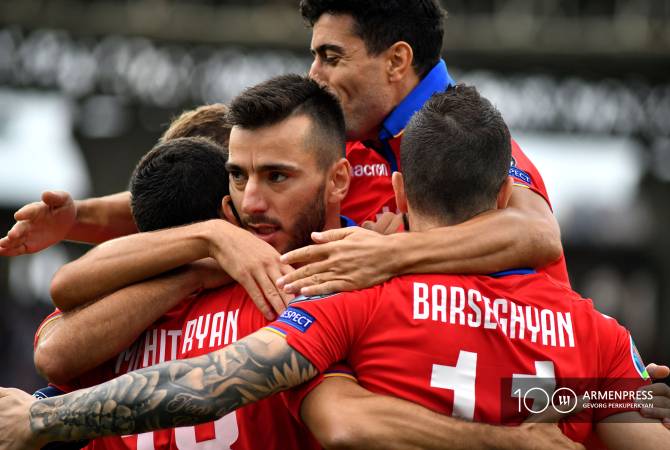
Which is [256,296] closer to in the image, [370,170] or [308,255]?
[308,255]

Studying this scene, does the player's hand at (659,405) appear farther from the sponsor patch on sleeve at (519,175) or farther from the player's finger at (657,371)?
the sponsor patch on sleeve at (519,175)

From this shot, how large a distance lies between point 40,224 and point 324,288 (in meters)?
1.91

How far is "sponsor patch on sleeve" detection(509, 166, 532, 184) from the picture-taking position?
4.98m

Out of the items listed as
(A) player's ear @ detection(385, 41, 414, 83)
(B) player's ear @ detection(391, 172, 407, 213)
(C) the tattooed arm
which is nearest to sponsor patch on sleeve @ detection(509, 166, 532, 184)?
(B) player's ear @ detection(391, 172, 407, 213)

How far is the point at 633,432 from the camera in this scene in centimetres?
392

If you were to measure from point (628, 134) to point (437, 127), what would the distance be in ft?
57.8

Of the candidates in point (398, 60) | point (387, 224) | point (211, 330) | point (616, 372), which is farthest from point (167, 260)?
point (398, 60)

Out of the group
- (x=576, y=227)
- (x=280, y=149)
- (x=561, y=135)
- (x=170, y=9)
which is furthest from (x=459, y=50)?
(x=280, y=149)

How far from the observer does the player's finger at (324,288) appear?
151 inches

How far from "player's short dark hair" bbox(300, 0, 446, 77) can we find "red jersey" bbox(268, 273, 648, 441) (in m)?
2.30

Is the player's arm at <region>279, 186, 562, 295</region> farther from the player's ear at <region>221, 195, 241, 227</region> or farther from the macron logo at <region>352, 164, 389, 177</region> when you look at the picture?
the macron logo at <region>352, 164, 389, 177</region>

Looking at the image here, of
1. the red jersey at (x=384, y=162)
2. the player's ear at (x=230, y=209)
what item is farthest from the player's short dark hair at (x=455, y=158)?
the red jersey at (x=384, y=162)

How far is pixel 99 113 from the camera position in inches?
816

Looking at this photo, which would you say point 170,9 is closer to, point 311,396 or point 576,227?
point 576,227
